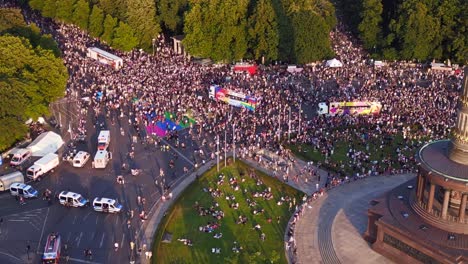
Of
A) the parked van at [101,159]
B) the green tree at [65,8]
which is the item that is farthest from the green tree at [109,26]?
the parked van at [101,159]

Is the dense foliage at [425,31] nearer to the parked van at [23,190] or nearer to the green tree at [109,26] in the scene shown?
the green tree at [109,26]

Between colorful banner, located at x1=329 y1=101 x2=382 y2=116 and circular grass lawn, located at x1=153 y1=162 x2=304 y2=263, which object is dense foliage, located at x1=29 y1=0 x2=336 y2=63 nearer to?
colorful banner, located at x1=329 y1=101 x2=382 y2=116

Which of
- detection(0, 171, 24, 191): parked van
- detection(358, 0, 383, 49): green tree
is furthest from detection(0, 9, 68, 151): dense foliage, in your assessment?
detection(358, 0, 383, 49): green tree

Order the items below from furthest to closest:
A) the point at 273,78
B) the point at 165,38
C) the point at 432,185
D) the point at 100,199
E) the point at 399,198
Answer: the point at 165,38 < the point at 273,78 < the point at 100,199 < the point at 399,198 < the point at 432,185

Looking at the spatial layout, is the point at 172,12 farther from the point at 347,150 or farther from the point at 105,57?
the point at 347,150

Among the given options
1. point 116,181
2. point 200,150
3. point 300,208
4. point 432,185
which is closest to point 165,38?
point 200,150

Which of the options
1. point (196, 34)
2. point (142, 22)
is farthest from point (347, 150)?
point (142, 22)

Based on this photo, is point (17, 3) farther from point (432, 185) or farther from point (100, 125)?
point (432, 185)
